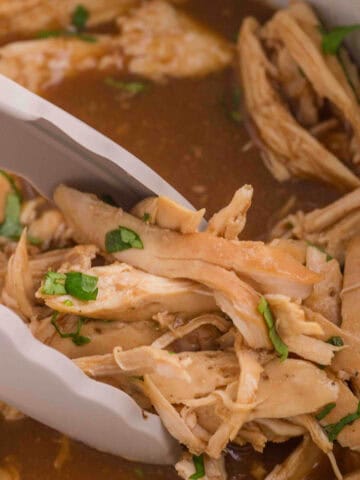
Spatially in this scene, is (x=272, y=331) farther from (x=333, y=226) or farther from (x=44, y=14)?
(x=44, y=14)

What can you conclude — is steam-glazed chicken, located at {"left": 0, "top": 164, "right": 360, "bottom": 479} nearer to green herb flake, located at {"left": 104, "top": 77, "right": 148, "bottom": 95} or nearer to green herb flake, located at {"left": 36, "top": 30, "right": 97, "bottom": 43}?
green herb flake, located at {"left": 104, "top": 77, "right": 148, "bottom": 95}

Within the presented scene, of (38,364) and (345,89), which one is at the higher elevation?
(345,89)

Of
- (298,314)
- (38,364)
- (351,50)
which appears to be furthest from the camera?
(351,50)

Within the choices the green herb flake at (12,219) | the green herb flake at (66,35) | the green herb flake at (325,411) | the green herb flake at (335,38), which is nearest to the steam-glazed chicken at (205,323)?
the green herb flake at (325,411)

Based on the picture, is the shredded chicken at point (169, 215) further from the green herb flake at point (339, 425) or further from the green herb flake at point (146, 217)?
the green herb flake at point (339, 425)

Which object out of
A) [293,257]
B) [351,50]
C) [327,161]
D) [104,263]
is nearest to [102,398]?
[104,263]

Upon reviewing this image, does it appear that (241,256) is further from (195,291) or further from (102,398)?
(102,398)

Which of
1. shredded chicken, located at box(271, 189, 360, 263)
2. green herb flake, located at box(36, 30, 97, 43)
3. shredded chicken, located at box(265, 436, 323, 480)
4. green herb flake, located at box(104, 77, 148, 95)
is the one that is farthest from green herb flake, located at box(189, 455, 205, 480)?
green herb flake, located at box(36, 30, 97, 43)
